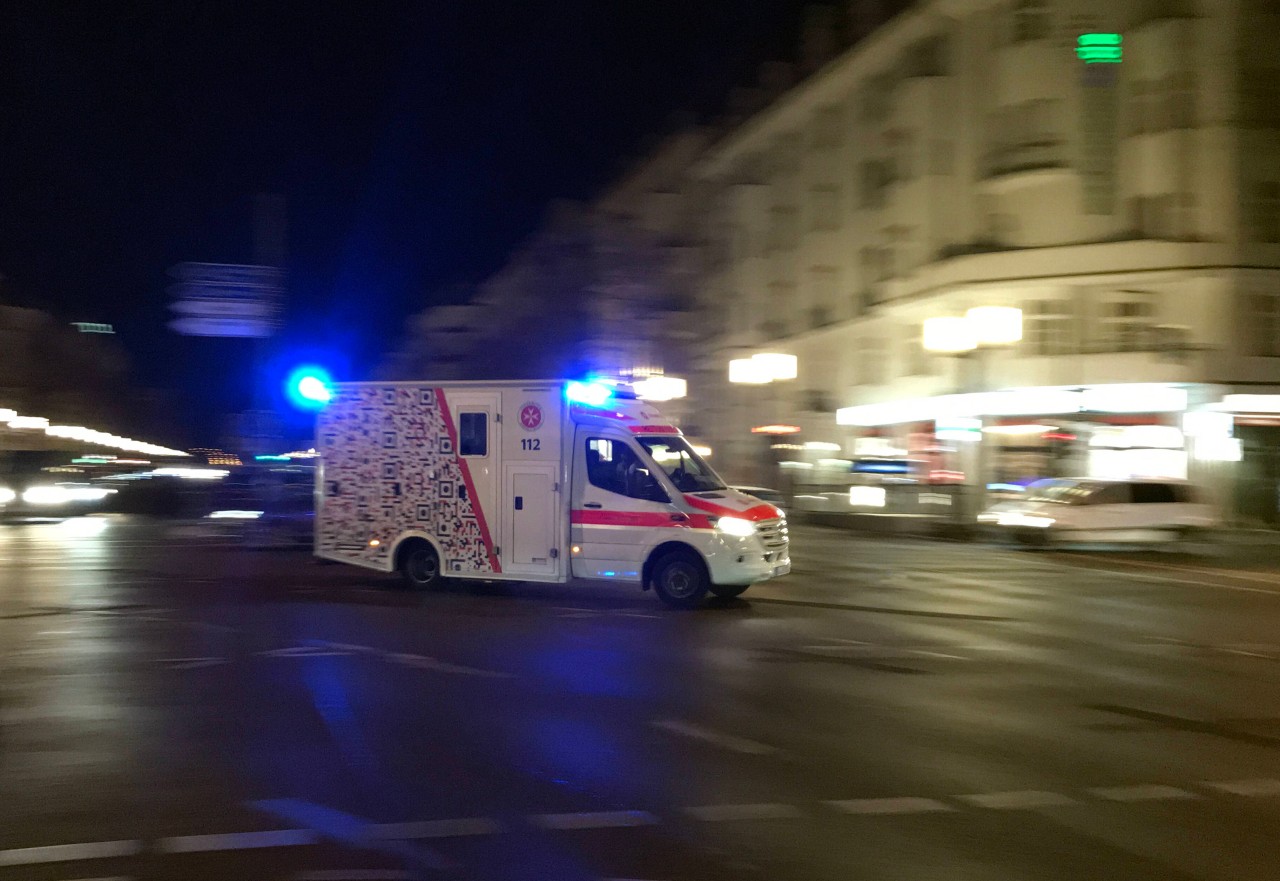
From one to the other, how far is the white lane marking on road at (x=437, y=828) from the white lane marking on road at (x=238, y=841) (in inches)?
14.8

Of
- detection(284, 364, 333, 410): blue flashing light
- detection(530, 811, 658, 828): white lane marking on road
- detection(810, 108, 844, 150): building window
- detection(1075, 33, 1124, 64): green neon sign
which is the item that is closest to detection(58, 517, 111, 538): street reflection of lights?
detection(284, 364, 333, 410): blue flashing light

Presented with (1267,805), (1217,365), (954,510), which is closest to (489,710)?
(1267,805)

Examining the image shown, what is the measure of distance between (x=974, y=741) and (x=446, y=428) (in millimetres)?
9273

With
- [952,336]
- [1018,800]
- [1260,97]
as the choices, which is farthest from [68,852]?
[1260,97]

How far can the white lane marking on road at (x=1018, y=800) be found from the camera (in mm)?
6242

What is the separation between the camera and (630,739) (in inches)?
303

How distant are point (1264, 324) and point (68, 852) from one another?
34124 millimetres

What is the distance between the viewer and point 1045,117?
34.7 metres

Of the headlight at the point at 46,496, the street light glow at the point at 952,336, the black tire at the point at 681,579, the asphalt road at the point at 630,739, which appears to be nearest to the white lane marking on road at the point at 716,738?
the asphalt road at the point at 630,739

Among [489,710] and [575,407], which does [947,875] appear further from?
[575,407]

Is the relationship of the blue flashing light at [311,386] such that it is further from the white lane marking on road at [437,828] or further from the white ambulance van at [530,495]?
the white lane marking on road at [437,828]

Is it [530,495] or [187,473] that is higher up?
[187,473]

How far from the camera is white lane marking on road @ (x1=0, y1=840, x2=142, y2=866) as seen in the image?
17.6 feet

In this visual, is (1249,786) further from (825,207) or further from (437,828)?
(825,207)
